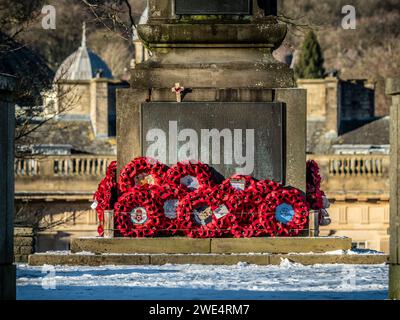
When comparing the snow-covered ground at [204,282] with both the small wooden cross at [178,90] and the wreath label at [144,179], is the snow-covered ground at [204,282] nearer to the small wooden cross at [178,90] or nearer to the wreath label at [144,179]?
the wreath label at [144,179]

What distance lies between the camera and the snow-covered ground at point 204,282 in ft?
69.6

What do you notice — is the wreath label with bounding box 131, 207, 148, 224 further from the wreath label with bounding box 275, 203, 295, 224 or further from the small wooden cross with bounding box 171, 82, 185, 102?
the wreath label with bounding box 275, 203, 295, 224

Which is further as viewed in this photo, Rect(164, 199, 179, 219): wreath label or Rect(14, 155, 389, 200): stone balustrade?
Rect(14, 155, 389, 200): stone balustrade

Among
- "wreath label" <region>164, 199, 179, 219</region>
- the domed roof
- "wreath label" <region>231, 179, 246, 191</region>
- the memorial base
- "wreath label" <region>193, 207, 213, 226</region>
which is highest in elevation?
the domed roof

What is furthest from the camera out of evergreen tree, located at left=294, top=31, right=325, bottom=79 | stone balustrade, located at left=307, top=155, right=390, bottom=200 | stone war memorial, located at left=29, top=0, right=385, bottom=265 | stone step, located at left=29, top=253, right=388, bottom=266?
evergreen tree, located at left=294, top=31, right=325, bottom=79

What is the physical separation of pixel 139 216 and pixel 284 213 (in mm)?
1897

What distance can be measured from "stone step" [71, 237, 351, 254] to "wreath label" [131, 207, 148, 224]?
0.53 meters

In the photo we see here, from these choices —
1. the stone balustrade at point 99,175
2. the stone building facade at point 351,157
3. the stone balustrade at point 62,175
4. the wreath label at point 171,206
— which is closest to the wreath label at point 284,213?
the wreath label at point 171,206

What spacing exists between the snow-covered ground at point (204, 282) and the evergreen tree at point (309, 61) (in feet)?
281

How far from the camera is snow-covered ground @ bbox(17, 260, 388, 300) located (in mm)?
21203

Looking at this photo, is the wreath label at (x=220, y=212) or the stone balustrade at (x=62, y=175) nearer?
the wreath label at (x=220, y=212)

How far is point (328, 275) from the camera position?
78.1 feet

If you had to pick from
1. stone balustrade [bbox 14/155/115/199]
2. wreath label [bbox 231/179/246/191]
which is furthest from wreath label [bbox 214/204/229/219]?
stone balustrade [bbox 14/155/115/199]
